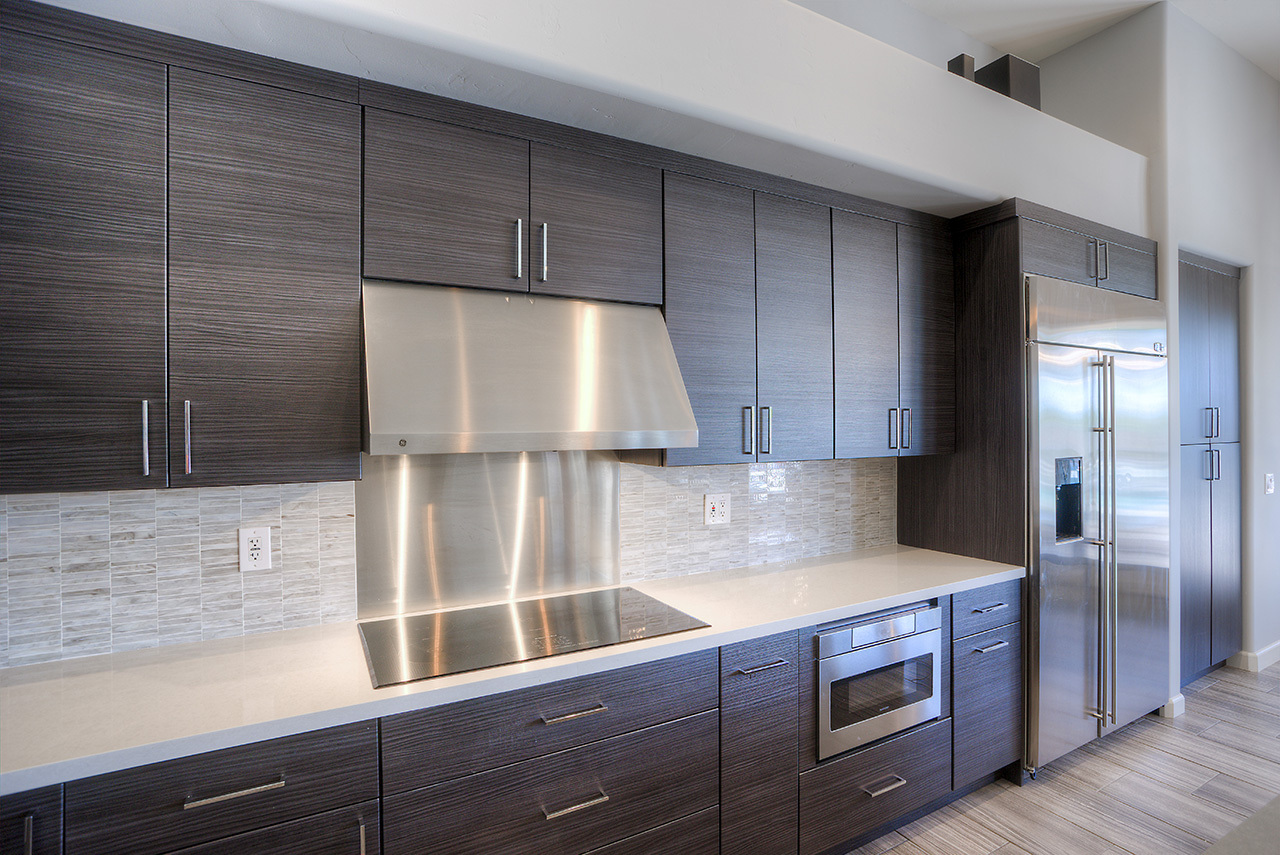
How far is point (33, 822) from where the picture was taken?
113 cm

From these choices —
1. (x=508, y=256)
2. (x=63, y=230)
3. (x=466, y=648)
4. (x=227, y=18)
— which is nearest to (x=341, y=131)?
(x=227, y=18)

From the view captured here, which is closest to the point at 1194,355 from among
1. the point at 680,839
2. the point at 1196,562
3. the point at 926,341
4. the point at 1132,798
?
the point at 1196,562

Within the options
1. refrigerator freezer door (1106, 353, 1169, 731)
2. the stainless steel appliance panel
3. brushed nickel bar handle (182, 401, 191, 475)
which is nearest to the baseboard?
refrigerator freezer door (1106, 353, 1169, 731)

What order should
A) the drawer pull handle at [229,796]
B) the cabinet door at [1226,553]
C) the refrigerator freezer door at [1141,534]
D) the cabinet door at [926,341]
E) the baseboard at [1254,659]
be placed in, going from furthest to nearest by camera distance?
1. the baseboard at [1254,659]
2. the cabinet door at [1226,553]
3. the refrigerator freezer door at [1141,534]
4. the cabinet door at [926,341]
5. the drawer pull handle at [229,796]

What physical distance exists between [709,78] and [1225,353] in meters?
3.62

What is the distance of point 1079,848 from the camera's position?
216 centimetres

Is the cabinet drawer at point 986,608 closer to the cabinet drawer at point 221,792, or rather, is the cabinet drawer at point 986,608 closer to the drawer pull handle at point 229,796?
the cabinet drawer at point 221,792

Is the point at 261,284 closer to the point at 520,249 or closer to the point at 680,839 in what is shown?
the point at 520,249

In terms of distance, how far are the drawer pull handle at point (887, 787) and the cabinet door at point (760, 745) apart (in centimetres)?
34

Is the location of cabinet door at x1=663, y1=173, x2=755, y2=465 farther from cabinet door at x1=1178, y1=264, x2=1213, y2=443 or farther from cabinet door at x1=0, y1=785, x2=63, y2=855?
cabinet door at x1=1178, y1=264, x2=1213, y2=443

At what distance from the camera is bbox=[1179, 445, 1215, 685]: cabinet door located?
3.29 meters

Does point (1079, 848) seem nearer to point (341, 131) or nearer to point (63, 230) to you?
point (341, 131)

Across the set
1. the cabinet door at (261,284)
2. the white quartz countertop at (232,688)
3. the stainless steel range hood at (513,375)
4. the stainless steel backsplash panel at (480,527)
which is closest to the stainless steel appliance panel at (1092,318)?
the white quartz countertop at (232,688)

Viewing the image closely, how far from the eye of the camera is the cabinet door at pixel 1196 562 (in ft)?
10.8
